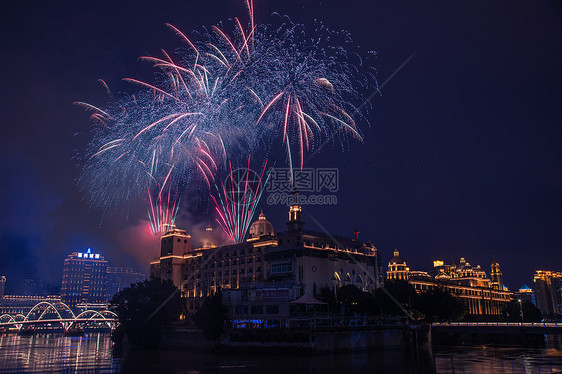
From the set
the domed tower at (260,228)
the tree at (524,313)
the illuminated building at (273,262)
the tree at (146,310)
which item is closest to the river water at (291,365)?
the illuminated building at (273,262)

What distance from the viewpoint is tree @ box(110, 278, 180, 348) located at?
101625mm

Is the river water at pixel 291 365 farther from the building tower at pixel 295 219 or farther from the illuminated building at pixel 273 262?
the building tower at pixel 295 219

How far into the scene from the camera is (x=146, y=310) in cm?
10438

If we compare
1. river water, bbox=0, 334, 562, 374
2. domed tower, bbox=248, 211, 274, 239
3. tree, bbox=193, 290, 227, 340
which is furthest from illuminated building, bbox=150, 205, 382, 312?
river water, bbox=0, 334, 562, 374

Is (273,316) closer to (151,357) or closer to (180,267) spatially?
(151,357)

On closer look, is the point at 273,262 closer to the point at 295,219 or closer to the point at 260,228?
the point at 295,219

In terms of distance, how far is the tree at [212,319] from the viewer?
88.0 meters

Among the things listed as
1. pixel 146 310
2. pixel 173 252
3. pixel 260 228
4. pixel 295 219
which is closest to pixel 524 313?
pixel 260 228

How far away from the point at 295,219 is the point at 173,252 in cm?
5236

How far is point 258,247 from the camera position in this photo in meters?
132

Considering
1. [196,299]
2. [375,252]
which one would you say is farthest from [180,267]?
[375,252]

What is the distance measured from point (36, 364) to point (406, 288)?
84714 mm

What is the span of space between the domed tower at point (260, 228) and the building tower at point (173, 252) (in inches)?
931

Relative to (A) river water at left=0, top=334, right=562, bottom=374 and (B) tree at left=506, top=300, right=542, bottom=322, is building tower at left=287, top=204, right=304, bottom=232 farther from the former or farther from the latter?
(B) tree at left=506, top=300, right=542, bottom=322
